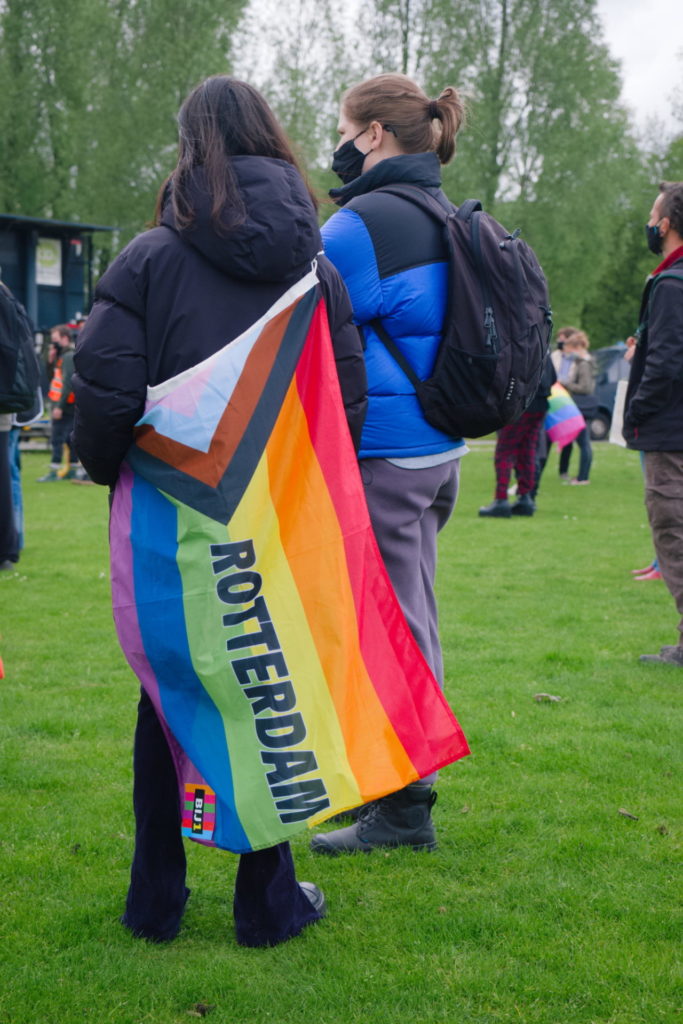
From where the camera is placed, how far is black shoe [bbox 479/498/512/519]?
44.1 ft

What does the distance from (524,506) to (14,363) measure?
748 cm

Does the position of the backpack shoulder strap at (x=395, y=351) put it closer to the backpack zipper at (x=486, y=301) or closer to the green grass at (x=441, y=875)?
the backpack zipper at (x=486, y=301)

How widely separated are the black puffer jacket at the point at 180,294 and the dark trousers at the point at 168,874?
0.79 m

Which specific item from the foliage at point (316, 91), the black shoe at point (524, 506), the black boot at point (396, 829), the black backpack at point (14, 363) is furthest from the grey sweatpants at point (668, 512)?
the foliage at point (316, 91)

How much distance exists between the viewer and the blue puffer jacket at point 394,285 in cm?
351

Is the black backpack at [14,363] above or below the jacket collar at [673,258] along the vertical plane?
below

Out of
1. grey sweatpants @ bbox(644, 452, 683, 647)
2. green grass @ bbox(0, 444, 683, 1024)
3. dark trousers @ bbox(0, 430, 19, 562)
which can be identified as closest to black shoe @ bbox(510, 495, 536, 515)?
dark trousers @ bbox(0, 430, 19, 562)

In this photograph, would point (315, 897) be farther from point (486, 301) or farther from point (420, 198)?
point (420, 198)

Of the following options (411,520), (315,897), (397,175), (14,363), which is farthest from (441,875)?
(14,363)

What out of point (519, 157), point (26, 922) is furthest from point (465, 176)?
point (26, 922)

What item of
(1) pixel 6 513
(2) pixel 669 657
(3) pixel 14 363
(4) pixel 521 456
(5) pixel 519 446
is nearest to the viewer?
(2) pixel 669 657

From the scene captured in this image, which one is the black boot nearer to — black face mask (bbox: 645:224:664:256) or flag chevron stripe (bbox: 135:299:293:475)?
flag chevron stripe (bbox: 135:299:293:475)

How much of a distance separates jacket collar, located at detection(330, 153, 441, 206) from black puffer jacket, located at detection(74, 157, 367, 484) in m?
0.79

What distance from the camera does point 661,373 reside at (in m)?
6.11
